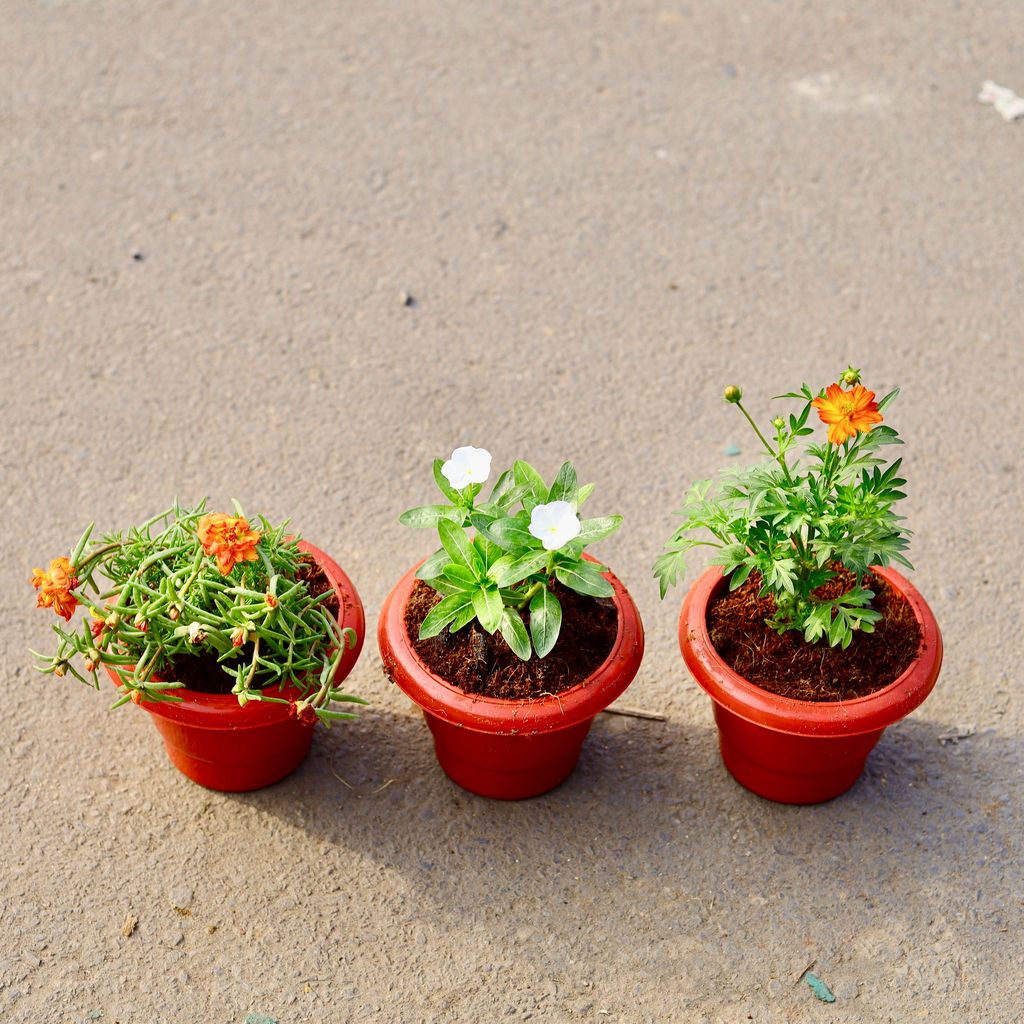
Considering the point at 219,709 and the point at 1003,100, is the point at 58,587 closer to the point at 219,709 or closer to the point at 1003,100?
the point at 219,709

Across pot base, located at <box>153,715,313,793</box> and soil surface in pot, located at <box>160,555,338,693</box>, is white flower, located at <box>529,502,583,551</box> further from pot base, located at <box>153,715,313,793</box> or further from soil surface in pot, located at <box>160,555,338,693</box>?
pot base, located at <box>153,715,313,793</box>

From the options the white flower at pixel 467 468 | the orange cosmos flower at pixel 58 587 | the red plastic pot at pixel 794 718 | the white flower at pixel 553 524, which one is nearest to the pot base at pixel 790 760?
the red plastic pot at pixel 794 718

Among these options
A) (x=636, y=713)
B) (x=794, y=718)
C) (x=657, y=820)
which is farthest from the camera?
(x=636, y=713)

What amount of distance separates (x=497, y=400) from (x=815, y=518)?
1.58 m

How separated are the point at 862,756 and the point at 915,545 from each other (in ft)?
2.83

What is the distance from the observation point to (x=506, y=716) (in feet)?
8.54

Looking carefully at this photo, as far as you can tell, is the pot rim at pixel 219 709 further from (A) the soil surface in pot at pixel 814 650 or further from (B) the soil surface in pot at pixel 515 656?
(A) the soil surface in pot at pixel 814 650

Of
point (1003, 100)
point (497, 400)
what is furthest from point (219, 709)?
point (1003, 100)

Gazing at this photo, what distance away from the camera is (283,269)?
4285mm

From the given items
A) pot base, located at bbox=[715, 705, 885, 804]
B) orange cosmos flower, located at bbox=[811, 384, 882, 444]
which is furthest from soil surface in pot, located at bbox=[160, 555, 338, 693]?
orange cosmos flower, located at bbox=[811, 384, 882, 444]

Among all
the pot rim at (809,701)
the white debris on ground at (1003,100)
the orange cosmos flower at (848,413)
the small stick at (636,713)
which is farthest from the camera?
the white debris on ground at (1003,100)

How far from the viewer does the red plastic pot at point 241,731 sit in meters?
2.60

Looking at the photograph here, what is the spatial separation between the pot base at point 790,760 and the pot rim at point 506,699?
0.30 meters

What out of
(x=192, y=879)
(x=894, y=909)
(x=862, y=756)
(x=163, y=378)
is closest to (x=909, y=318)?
(x=862, y=756)
